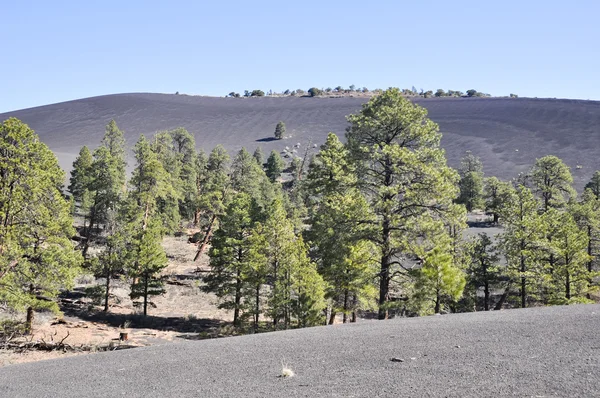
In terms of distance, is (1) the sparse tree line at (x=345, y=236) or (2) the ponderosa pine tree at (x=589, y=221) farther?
(2) the ponderosa pine tree at (x=589, y=221)

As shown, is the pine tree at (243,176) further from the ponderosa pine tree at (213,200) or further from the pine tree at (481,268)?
the pine tree at (481,268)

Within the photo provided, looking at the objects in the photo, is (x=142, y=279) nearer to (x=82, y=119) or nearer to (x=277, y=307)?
(x=277, y=307)

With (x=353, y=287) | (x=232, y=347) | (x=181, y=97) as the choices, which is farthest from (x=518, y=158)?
(x=181, y=97)

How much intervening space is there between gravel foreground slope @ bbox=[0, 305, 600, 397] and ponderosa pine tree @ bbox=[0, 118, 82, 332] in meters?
5.94

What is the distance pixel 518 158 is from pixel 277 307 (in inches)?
3777

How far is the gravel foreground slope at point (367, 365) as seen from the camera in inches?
255

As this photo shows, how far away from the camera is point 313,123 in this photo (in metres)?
140

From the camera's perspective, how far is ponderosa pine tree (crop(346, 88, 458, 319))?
48.8ft

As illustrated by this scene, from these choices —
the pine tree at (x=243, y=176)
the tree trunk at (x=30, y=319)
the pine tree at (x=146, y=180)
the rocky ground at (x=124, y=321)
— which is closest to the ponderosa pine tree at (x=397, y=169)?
the rocky ground at (x=124, y=321)

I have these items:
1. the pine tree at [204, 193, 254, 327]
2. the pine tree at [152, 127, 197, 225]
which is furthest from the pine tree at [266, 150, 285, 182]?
the pine tree at [204, 193, 254, 327]

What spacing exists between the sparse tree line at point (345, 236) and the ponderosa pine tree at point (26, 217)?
5cm

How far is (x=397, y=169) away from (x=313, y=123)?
127 meters

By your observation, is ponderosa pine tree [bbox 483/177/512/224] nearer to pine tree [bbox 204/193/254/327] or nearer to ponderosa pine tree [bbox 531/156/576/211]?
ponderosa pine tree [bbox 531/156/576/211]

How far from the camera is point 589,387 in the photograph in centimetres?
589
